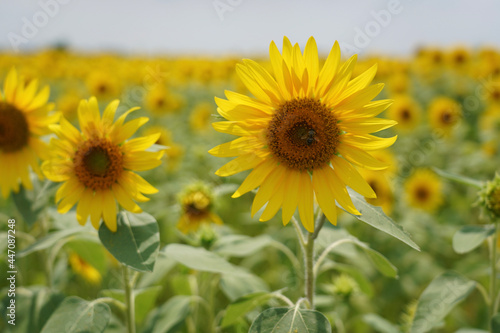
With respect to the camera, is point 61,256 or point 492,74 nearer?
point 61,256

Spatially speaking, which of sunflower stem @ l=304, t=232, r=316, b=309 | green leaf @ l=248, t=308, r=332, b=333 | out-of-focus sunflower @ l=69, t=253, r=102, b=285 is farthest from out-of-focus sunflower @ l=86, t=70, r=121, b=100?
green leaf @ l=248, t=308, r=332, b=333

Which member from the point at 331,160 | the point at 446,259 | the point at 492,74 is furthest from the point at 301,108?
the point at 492,74

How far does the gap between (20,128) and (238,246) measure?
1348 mm

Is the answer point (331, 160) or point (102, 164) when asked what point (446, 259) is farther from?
point (102, 164)

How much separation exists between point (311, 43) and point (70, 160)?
3.50 ft

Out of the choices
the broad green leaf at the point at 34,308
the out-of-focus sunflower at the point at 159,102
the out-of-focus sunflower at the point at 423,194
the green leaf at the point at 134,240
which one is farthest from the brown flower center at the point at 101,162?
the out-of-focus sunflower at the point at 159,102

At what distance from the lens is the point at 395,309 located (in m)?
3.71

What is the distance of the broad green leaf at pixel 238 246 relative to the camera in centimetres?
210

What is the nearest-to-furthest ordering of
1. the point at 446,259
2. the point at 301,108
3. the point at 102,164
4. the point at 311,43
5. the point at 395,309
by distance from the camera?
the point at 311,43, the point at 301,108, the point at 102,164, the point at 395,309, the point at 446,259

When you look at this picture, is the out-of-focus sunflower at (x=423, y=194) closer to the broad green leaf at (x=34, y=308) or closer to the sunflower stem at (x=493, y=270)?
the sunflower stem at (x=493, y=270)

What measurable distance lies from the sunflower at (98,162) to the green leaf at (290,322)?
2.21 feet

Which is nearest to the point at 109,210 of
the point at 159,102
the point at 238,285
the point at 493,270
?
the point at 238,285

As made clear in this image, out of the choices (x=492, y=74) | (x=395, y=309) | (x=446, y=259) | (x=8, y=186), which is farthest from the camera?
(x=492, y=74)

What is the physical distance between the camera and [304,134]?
156 cm
